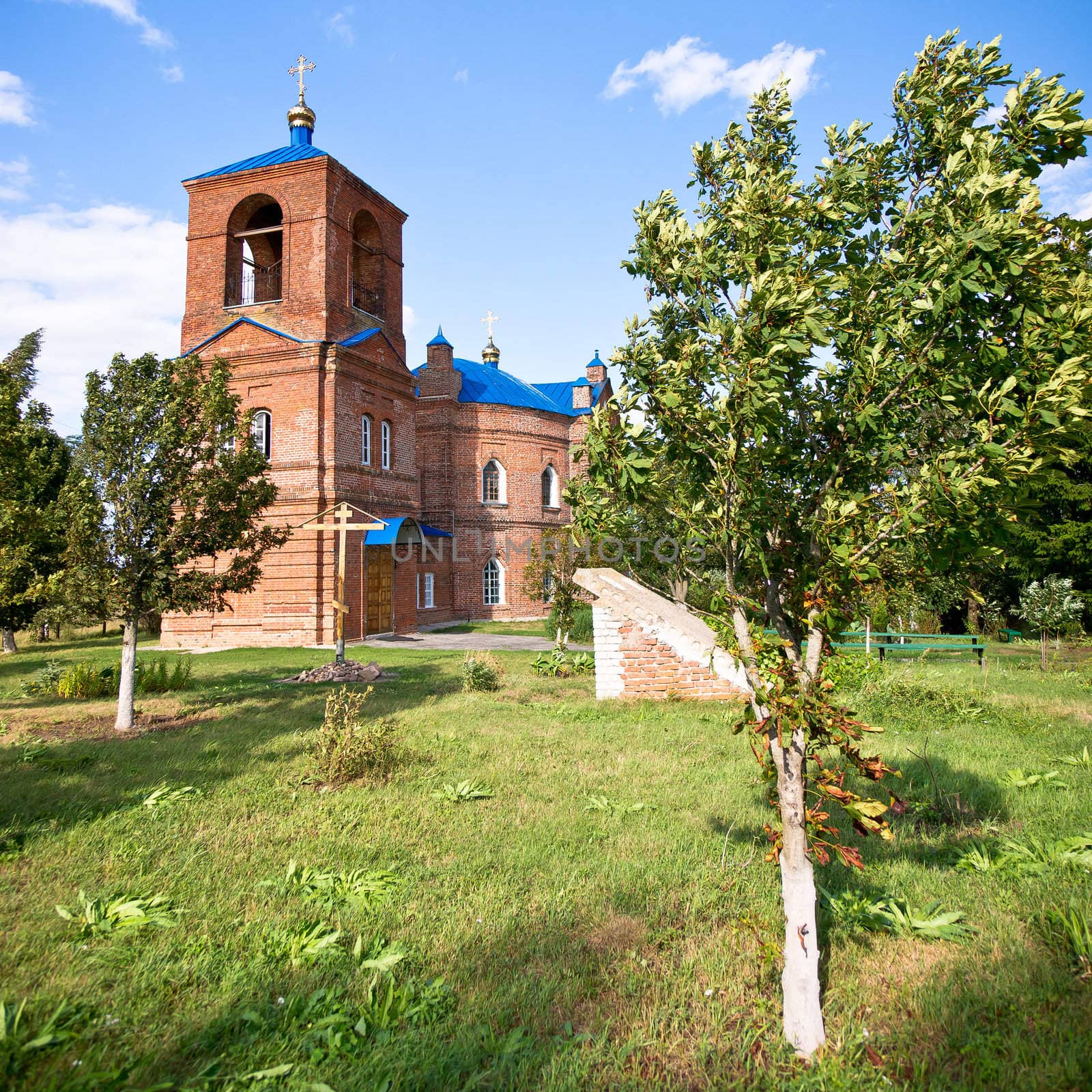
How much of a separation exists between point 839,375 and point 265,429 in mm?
19739

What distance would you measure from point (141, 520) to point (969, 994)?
9712 mm

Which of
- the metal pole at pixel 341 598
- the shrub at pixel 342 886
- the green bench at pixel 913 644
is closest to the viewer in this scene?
the shrub at pixel 342 886

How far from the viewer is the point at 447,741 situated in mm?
7891

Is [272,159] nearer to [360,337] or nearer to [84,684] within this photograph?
[360,337]

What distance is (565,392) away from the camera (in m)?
36.8

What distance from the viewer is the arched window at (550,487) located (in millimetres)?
32031

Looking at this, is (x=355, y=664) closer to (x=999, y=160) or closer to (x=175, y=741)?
(x=175, y=741)

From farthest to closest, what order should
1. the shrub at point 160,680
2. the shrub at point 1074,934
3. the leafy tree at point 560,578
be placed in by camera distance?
the leafy tree at point 560,578 → the shrub at point 160,680 → the shrub at point 1074,934

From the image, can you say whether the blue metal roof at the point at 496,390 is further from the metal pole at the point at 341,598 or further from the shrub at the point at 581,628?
the metal pole at the point at 341,598

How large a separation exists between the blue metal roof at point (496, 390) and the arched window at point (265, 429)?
1072 cm

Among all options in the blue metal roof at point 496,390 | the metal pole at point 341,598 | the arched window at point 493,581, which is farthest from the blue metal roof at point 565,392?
the metal pole at point 341,598

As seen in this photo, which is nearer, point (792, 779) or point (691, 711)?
point (792, 779)

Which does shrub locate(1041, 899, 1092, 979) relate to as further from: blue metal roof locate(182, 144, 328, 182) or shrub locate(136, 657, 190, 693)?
blue metal roof locate(182, 144, 328, 182)

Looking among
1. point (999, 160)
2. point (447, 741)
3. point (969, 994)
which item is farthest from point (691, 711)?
point (999, 160)
